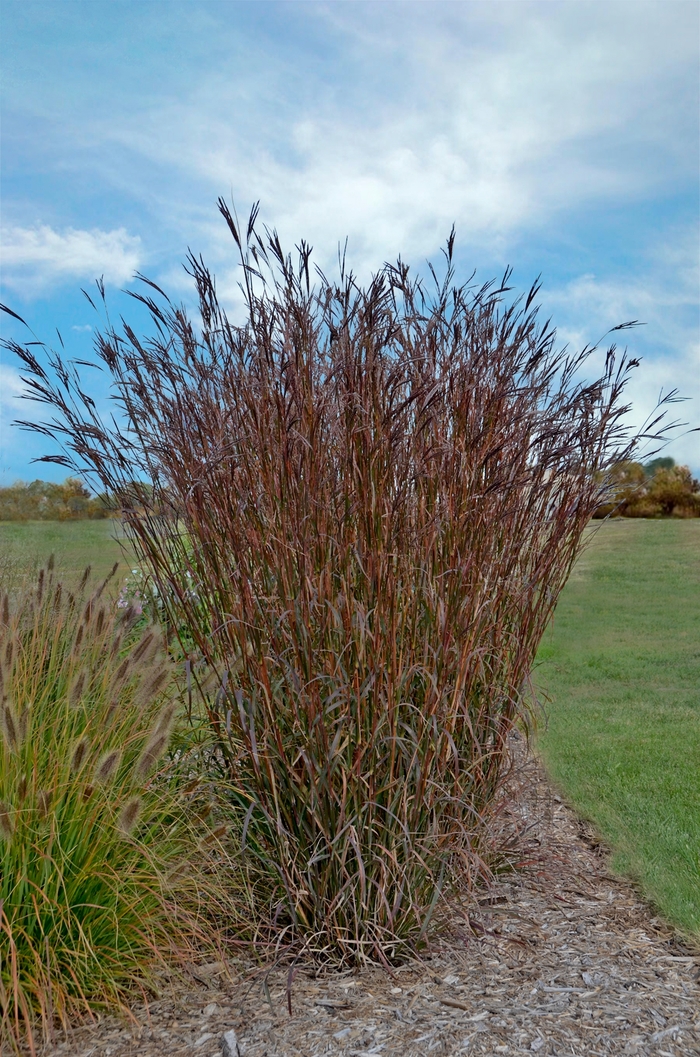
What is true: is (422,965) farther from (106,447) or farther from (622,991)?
(106,447)

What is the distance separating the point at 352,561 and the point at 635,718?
4735 mm

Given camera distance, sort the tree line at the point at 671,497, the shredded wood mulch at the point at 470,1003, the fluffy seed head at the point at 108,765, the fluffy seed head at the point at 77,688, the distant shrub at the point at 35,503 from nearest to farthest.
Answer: the shredded wood mulch at the point at 470,1003
the fluffy seed head at the point at 108,765
the fluffy seed head at the point at 77,688
the distant shrub at the point at 35,503
the tree line at the point at 671,497

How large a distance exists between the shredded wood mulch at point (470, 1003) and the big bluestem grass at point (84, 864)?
0.15 meters

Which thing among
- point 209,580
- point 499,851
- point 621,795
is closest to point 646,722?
point 621,795

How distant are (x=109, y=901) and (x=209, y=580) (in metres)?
1.07

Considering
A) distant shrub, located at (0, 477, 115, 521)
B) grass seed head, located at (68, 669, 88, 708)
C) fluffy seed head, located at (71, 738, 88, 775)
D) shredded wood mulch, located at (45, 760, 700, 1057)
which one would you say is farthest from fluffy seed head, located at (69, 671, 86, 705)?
distant shrub, located at (0, 477, 115, 521)

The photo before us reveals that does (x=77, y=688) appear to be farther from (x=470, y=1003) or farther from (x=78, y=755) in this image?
(x=470, y=1003)

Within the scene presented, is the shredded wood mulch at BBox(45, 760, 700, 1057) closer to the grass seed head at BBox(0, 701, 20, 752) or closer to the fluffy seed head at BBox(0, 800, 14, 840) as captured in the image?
the fluffy seed head at BBox(0, 800, 14, 840)

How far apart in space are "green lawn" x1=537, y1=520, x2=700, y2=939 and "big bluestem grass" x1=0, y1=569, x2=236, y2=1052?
1.82 m

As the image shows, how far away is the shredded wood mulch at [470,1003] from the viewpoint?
2.38m

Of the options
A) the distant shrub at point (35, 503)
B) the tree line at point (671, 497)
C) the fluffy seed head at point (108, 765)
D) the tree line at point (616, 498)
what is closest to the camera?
the fluffy seed head at point (108, 765)

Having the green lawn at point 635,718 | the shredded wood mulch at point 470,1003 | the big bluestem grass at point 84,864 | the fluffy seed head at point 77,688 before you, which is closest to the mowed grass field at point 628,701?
the green lawn at point 635,718

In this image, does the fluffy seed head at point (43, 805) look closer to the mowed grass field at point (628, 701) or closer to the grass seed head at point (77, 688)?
the grass seed head at point (77, 688)

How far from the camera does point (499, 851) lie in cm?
335
